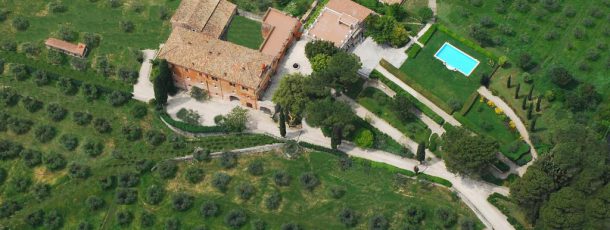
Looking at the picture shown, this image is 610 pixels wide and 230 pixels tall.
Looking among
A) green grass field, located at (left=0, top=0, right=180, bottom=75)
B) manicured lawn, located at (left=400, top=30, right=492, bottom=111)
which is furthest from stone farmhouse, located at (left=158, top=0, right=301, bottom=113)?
manicured lawn, located at (left=400, top=30, right=492, bottom=111)

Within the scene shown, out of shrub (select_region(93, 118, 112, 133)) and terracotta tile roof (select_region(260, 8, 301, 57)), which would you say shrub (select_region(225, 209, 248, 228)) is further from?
terracotta tile roof (select_region(260, 8, 301, 57))

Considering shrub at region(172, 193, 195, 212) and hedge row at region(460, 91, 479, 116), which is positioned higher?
hedge row at region(460, 91, 479, 116)

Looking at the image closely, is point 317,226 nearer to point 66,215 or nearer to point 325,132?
point 325,132

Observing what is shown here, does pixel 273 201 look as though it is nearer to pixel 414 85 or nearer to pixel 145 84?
pixel 414 85

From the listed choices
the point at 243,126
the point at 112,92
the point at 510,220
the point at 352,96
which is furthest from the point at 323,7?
the point at 510,220

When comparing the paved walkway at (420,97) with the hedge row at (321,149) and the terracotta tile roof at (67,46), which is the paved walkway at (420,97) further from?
the terracotta tile roof at (67,46)

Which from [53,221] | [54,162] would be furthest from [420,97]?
[53,221]
